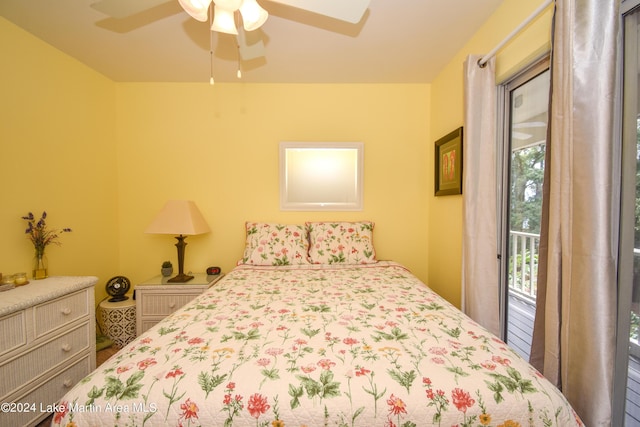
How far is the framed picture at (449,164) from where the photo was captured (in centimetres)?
200

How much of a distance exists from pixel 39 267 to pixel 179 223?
869 mm

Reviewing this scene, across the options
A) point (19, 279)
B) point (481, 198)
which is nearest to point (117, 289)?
point (19, 279)

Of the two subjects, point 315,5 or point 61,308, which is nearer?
point 315,5

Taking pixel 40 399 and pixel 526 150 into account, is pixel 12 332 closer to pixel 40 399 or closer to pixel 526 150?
pixel 40 399

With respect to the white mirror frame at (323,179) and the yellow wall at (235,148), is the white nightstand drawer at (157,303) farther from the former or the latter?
the white mirror frame at (323,179)

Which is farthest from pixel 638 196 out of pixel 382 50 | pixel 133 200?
pixel 133 200

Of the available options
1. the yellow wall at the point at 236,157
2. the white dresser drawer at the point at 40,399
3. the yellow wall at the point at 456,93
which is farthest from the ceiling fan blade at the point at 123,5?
the white dresser drawer at the point at 40,399

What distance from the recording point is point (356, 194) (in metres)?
2.57

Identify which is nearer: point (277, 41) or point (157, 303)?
point (277, 41)

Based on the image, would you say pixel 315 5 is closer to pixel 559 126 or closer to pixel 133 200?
pixel 559 126

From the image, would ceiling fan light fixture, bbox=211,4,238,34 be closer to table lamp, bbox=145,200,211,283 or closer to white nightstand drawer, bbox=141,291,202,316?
table lamp, bbox=145,200,211,283

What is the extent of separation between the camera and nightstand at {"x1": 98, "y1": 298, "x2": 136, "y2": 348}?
2107mm

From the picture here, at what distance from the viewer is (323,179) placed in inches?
102

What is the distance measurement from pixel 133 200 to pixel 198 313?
1.90 meters
